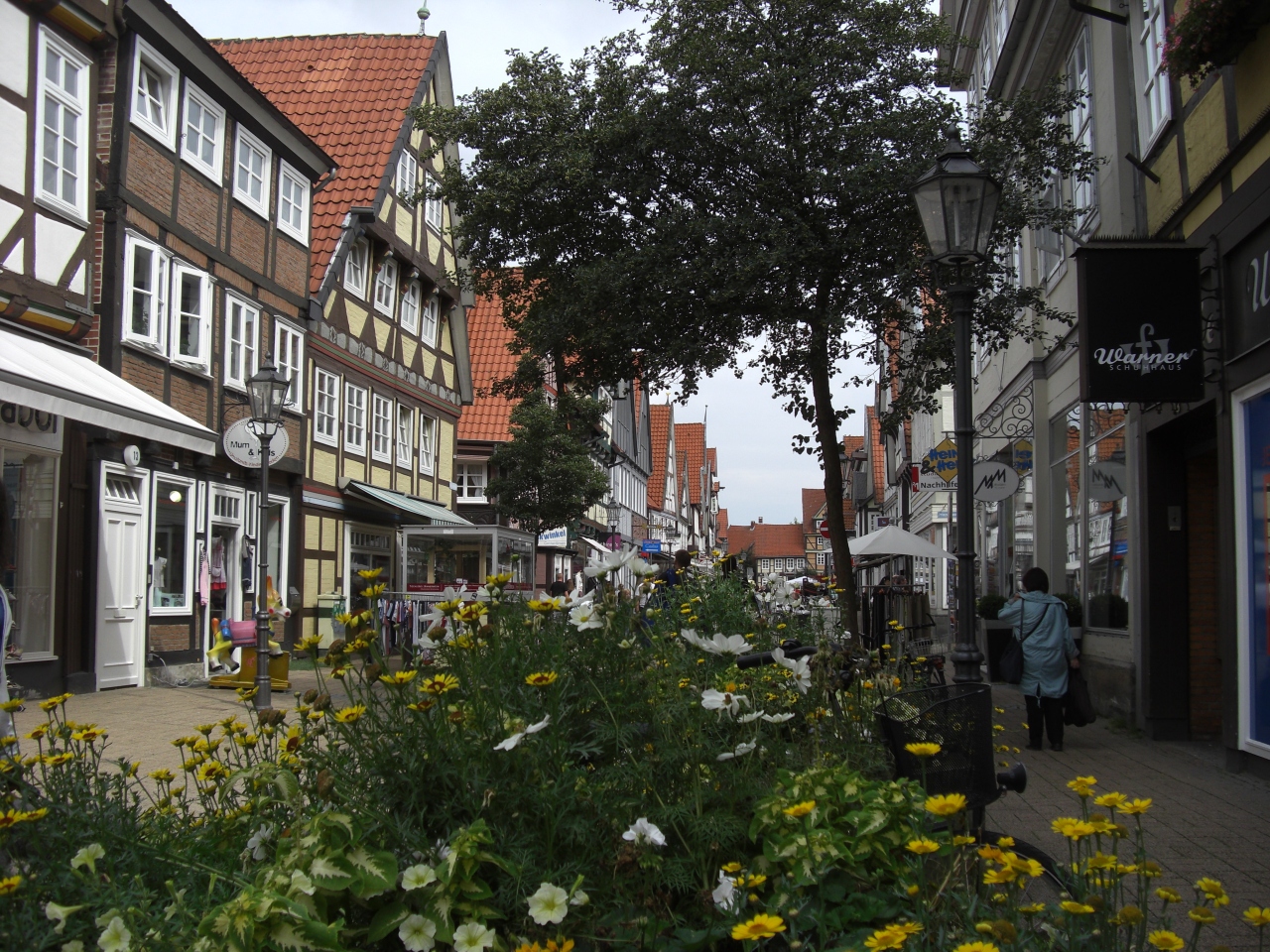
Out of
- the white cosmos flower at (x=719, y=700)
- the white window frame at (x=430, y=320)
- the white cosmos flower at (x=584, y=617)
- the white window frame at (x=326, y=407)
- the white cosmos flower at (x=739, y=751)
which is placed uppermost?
the white window frame at (x=430, y=320)

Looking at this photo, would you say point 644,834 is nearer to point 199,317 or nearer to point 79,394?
point 79,394

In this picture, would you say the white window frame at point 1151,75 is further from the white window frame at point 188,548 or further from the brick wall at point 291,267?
the brick wall at point 291,267

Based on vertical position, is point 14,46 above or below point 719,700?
above

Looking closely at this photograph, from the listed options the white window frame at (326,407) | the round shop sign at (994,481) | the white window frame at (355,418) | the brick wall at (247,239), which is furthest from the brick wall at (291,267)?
the round shop sign at (994,481)

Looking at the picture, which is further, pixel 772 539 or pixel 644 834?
pixel 772 539

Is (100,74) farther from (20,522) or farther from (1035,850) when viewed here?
(1035,850)

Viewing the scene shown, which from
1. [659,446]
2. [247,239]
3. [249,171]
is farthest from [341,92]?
[659,446]

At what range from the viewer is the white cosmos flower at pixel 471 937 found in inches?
98.0

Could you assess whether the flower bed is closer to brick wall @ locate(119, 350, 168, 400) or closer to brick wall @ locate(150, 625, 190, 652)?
brick wall @ locate(119, 350, 168, 400)

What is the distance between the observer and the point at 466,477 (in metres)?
36.5

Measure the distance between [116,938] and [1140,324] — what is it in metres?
8.36

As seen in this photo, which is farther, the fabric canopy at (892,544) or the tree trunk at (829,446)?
the fabric canopy at (892,544)

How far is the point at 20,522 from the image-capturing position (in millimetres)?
13508

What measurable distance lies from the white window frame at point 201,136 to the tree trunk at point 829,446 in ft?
30.2
